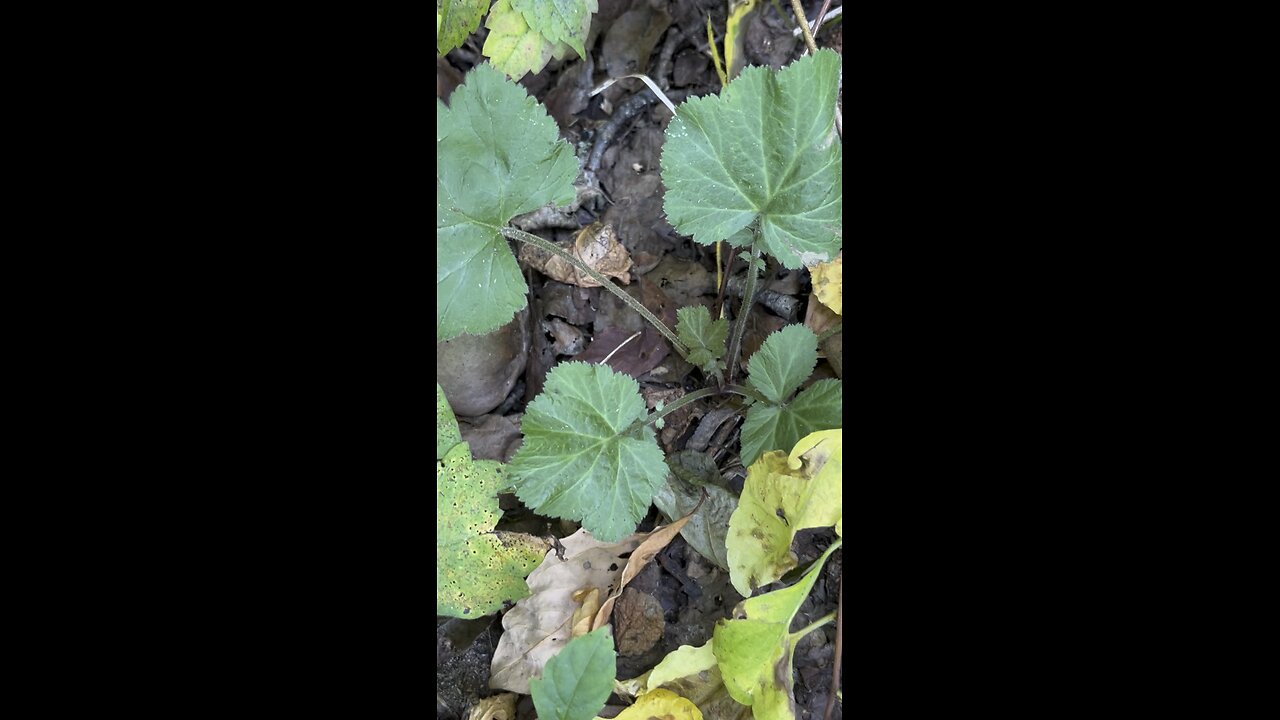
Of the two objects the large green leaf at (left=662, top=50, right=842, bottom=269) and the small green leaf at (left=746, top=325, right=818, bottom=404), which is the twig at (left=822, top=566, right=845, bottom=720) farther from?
the large green leaf at (left=662, top=50, right=842, bottom=269)

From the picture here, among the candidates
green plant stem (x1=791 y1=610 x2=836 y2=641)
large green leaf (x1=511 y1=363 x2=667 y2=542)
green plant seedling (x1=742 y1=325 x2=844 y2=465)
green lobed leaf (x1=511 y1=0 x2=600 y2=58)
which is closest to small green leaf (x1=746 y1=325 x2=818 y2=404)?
green plant seedling (x1=742 y1=325 x2=844 y2=465)

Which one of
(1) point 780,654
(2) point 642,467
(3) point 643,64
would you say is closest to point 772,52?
(3) point 643,64

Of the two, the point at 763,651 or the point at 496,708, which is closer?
the point at 763,651

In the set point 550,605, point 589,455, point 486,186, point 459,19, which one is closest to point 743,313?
point 589,455

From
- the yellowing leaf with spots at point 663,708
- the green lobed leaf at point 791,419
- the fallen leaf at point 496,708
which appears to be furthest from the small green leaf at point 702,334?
the fallen leaf at point 496,708

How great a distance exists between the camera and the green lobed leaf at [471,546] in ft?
4.66

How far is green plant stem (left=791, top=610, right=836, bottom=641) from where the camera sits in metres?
1.32

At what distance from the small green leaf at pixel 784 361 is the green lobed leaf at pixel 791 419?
3 centimetres

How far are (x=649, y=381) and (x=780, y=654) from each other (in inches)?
21.3

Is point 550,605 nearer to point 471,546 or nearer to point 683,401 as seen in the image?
point 471,546

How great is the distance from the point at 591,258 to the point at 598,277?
0.24 meters

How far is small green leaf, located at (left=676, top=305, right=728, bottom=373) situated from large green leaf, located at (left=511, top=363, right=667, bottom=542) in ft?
0.74

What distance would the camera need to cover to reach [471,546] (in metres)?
1.43

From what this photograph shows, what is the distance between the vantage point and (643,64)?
5.41 ft
